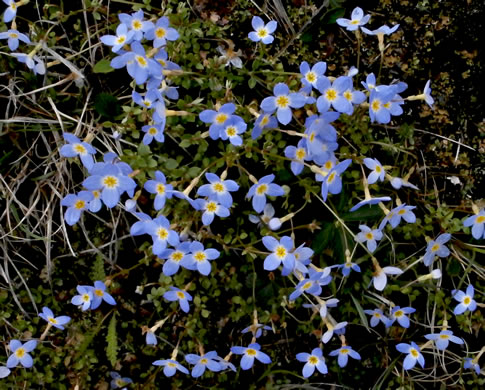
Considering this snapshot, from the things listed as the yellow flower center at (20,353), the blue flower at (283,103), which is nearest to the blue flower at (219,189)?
the blue flower at (283,103)

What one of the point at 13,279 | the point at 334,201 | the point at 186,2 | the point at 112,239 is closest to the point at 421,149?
the point at 334,201

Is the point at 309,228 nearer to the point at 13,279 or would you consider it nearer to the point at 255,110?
the point at 255,110

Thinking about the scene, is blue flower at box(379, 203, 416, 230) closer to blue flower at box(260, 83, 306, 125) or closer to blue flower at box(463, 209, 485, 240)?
blue flower at box(463, 209, 485, 240)

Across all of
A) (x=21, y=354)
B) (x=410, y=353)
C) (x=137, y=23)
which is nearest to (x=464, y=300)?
(x=410, y=353)

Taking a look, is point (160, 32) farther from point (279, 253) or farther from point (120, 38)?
point (279, 253)

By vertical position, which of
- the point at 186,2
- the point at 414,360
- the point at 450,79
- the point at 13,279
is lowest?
the point at 414,360
